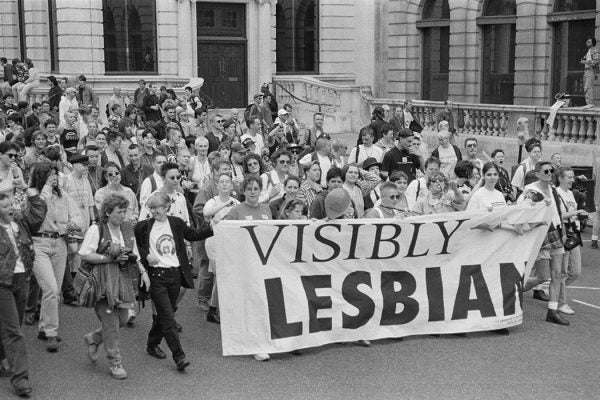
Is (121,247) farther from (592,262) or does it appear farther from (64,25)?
(64,25)

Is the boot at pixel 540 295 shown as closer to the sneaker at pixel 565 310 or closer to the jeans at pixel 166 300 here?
the sneaker at pixel 565 310

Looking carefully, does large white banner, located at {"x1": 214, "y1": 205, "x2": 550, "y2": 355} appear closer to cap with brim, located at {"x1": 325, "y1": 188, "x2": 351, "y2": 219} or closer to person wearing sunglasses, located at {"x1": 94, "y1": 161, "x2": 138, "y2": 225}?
cap with brim, located at {"x1": 325, "y1": 188, "x2": 351, "y2": 219}

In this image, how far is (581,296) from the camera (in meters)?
11.9

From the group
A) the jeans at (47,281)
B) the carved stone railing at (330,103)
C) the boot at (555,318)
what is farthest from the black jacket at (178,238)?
the carved stone railing at (330,103)

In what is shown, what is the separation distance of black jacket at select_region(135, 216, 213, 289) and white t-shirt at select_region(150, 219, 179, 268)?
0.04 m

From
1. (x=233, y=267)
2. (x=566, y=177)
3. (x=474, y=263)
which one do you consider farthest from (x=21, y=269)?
(x=566, y=177)

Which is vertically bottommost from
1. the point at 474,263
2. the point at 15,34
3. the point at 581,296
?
the point at 581,296

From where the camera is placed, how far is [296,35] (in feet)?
112

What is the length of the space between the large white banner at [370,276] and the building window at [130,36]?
23298mm

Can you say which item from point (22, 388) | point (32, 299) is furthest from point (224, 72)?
point (22, 388)

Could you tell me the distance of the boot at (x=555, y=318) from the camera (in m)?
10.4

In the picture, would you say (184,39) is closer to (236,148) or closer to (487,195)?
(236,148)

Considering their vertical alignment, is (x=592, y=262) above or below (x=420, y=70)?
below

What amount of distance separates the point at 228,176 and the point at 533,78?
65.0 feet
